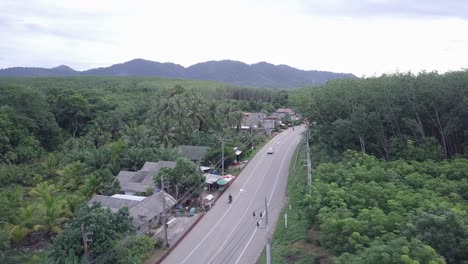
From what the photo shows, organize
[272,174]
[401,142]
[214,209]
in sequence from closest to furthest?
1. [214,209]
2. [401,142]
3. [272,174]

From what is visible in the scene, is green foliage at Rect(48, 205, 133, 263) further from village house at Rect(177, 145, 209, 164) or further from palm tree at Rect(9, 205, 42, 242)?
village house at Rect(177, 145, 209, 164)

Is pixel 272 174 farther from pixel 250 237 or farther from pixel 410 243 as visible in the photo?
pixel 410 243

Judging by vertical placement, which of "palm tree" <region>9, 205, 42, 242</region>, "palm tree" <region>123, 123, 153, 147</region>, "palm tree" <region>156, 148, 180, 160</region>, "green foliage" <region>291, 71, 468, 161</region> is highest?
"green foliage" <region>291, 71, 468, 161</region>

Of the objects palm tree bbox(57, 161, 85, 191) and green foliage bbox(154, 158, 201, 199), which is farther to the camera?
palm tree bbox(57, 161, 85, 191)

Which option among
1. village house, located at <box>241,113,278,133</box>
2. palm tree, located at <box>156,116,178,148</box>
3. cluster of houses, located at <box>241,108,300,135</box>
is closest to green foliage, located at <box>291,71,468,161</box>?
palm tree, located at <box>156,116,178,148</box>

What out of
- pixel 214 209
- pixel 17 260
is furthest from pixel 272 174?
pixel 17 260

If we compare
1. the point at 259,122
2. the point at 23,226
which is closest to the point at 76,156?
the point at 23,226
